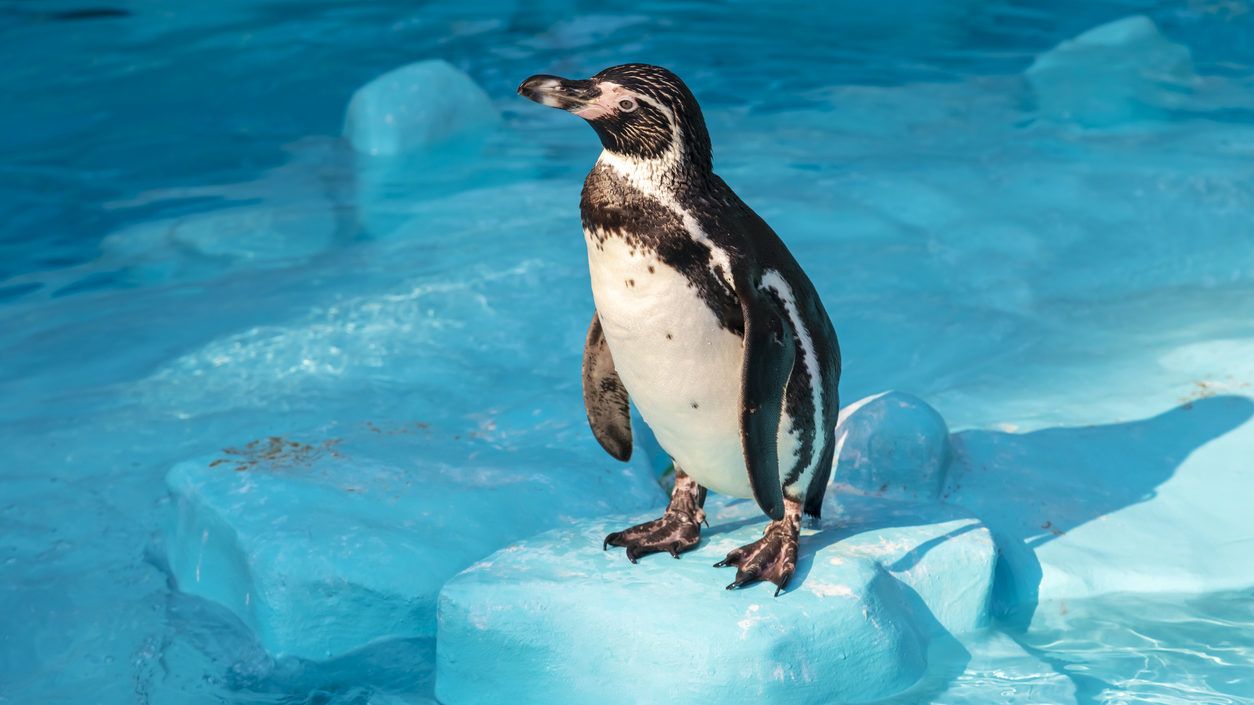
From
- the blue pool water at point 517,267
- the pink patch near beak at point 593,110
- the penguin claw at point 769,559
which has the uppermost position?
the pink patch near beak at point 593,110

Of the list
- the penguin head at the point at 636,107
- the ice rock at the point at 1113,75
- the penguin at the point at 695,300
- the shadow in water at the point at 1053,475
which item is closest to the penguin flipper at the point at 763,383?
the penguin at the point at 695,300

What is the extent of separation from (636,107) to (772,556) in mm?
914

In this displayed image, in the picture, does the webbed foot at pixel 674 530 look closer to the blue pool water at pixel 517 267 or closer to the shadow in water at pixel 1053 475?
the blue pool water at pixel 517 267

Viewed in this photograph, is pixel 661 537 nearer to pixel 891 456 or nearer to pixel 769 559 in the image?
pixel 769 559

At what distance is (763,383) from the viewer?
240cm

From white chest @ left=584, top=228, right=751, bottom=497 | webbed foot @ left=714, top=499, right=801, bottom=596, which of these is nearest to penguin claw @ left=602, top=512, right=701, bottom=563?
webbed foot @ left=714, top=499, right=801, bottom=596

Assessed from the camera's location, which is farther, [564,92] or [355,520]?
[355,520]

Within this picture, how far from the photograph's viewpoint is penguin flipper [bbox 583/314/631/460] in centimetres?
282

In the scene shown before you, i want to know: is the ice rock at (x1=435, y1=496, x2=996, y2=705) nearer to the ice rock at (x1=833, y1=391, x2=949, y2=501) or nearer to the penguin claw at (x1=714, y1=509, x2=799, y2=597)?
the penguin claw at (x1=714, y1=509, x2=799, y2=597)

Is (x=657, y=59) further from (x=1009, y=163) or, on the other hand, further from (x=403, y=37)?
(x=1009, y=163)

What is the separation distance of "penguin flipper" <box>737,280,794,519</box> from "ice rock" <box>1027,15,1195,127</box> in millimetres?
5481

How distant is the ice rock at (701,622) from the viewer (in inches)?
99.2

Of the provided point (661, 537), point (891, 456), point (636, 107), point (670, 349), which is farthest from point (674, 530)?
point (636, 107)

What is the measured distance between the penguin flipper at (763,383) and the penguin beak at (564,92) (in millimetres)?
423
